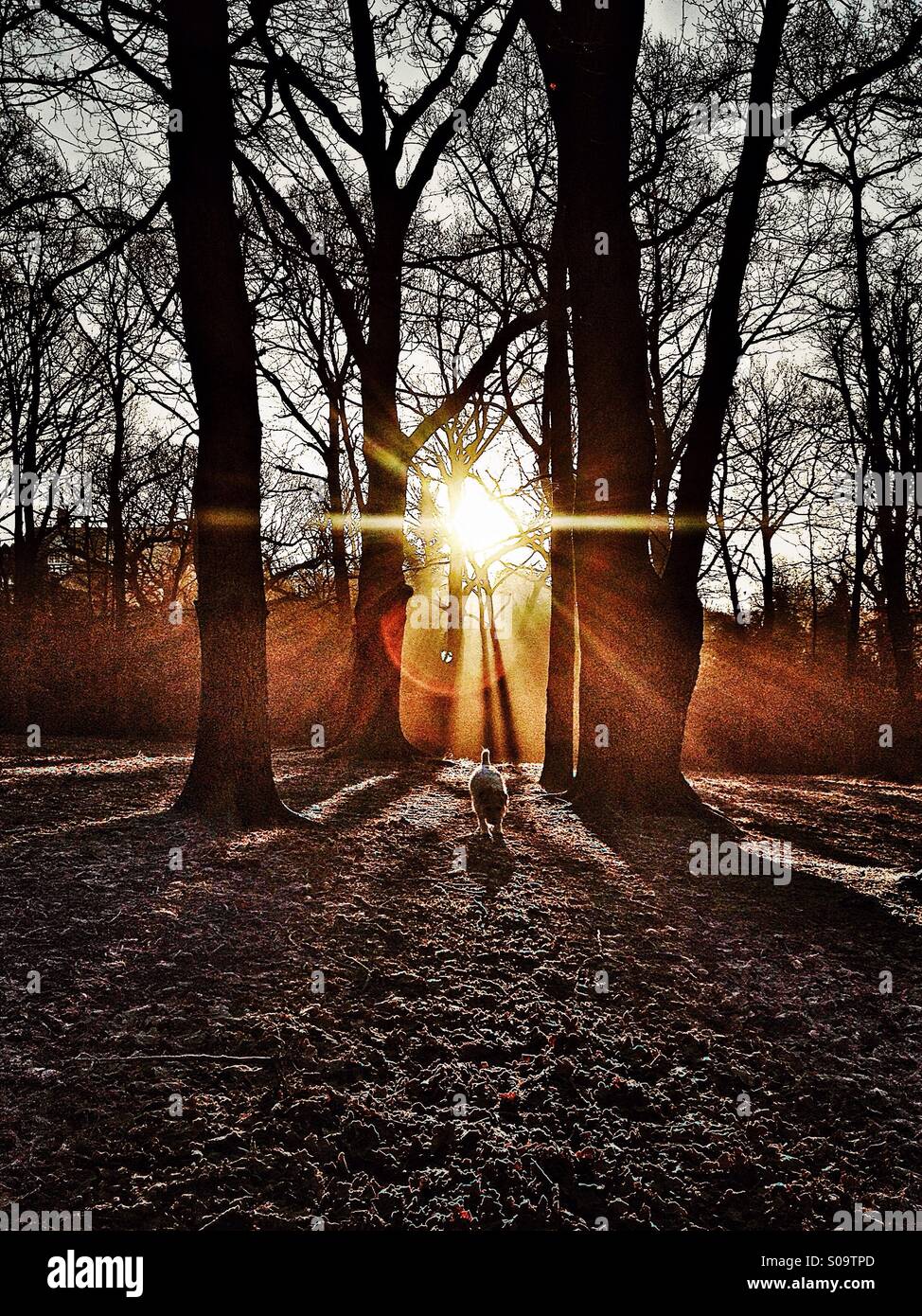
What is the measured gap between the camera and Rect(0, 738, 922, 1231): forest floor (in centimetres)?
208

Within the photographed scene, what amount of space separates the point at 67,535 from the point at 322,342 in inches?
455

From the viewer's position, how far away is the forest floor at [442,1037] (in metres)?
2.08

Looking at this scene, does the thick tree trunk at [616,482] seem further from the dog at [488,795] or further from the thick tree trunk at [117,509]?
the thick tree trunk at [117,509]

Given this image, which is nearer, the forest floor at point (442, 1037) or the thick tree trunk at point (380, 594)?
the forest floor at point (442, 1037)

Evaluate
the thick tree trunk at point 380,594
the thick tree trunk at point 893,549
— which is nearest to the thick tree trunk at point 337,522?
the thick tree trunk at point 380,594

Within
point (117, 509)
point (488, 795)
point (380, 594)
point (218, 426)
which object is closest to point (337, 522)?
point (117, 509)

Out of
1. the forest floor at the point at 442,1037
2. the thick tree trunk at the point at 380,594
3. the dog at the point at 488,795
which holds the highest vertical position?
the thick tree trunk at the point at 380,594

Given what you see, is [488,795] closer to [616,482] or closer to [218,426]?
[616,482]

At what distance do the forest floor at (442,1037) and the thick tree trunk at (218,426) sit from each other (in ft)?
3.09

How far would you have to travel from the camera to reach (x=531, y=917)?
4.10 metres

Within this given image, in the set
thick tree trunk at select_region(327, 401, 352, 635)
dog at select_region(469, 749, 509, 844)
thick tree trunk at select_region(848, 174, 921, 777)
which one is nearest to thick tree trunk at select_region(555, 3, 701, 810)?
dog at select_region(469, 749, 509, 844)

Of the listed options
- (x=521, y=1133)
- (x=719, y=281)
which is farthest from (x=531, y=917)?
(x=719, y=281)

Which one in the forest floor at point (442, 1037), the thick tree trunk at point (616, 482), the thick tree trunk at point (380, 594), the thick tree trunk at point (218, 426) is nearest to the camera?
the forest floor at point (442, 1037)

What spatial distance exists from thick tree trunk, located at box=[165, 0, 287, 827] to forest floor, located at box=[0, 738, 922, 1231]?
940mm
